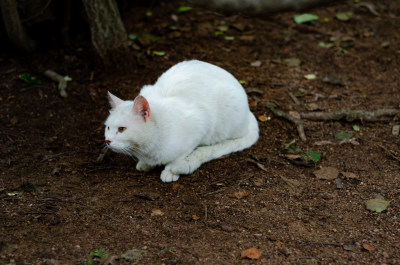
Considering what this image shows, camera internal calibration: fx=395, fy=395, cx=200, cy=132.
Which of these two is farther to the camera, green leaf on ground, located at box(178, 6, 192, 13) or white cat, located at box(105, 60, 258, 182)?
green leaf on ground, located at box(178, 6, 192, 13)

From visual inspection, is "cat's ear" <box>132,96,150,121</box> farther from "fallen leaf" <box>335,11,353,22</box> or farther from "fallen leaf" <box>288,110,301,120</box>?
"fallen leaf" <box>335,11,353,22</box>

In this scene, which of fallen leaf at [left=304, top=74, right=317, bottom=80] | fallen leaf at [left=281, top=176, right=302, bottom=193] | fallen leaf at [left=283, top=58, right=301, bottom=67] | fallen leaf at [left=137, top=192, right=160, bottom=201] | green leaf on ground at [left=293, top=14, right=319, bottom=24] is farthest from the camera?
green leaf on ground at [left=293, top=14, right=319, bottom=24]

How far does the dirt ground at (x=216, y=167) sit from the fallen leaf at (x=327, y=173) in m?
0.04

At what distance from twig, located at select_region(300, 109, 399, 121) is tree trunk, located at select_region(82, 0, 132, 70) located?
2530 mm

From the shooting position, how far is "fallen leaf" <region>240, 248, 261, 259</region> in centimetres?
299

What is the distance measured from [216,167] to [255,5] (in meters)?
2.16

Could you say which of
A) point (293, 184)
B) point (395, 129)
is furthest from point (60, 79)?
point (395, 129)

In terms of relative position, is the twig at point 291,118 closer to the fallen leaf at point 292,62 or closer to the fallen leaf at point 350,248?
the fallen leaf at point 292,62

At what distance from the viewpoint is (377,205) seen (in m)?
3.57

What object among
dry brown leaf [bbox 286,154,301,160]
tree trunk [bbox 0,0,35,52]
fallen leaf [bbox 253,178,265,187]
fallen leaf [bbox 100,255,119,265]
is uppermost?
tree trunk [bbox 0,0,35,52]

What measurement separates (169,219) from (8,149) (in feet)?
6.86

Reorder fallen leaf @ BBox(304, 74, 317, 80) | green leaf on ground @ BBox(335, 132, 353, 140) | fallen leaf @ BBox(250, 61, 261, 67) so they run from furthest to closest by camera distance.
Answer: fallen leaf @ BBox(250, 61, 261, 67), fallen leaf @ BBox(304, 74, 317, 80), green leaf on ground @ BBox(335, 132, 353, 140)

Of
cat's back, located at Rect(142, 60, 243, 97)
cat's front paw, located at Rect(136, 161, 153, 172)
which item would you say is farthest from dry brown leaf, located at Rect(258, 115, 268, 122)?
cat's front paw, located at Rect(136, 161, 153, 172)

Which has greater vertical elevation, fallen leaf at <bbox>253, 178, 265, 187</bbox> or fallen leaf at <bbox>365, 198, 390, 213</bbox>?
fallen leaf at <bbox>253, 178, 265, 187</bbox>
